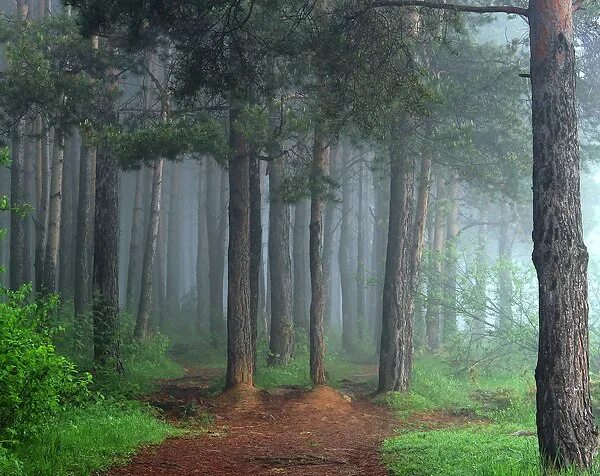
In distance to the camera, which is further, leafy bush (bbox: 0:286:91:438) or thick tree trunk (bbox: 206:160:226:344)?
thick tree trunk (bbox: 206:160:226:344)

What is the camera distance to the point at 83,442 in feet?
29.5

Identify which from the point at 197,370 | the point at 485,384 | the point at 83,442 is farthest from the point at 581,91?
the point at 83,442

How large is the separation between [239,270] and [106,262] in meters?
2.93

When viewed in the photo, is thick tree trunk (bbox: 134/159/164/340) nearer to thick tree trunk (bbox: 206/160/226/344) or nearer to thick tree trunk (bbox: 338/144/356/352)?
thick tree trunk (bbox: 206/160/226/344)

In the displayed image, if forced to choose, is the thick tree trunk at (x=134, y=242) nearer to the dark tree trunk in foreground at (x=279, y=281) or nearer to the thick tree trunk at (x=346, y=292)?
the dark tree trunk in foreground at (x=279, y=281)

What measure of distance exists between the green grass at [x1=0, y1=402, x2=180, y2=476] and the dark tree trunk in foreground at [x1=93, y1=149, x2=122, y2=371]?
341 centimetres

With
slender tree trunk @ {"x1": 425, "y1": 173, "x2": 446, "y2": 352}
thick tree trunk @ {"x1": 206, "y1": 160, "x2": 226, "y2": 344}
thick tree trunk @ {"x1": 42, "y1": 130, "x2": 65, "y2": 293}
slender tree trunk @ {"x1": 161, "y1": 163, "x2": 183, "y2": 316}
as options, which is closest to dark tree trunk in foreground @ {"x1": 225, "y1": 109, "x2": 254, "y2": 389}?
thick tree trunk @ {"x1": 42, "y1": 130, "x2": 65, "y2": 293}

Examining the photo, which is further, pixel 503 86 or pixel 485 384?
pixel 485 384

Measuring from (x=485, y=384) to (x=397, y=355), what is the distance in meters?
5.66

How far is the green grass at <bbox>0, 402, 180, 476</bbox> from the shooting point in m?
7.66

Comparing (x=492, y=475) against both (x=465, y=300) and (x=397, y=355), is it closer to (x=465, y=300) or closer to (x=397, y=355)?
(x=397, y=355)

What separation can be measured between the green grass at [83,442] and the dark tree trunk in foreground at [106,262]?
3.41 metres

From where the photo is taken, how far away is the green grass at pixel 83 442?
25.1ft

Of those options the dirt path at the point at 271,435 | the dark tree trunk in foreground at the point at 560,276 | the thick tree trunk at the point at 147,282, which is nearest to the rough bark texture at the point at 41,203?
the thick tree trunk at the point at 147,282
